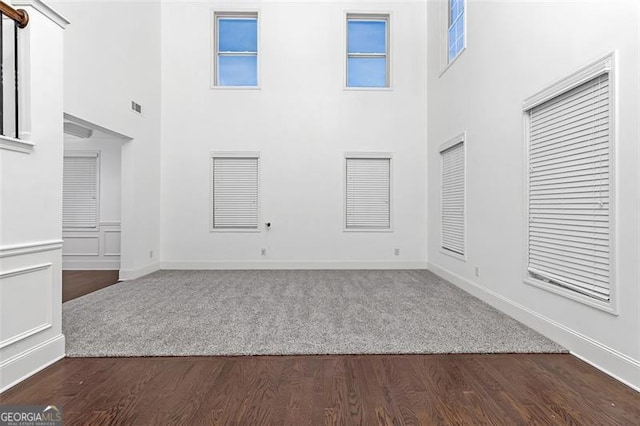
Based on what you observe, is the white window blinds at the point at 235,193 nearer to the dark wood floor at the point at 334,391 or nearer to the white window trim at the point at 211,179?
the white window trim at the point at 211,179

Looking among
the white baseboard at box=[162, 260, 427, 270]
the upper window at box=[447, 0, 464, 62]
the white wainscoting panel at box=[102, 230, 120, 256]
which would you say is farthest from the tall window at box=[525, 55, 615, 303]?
the white wainscoting panel at box=[102, 230, 120, 256]

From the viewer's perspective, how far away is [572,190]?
260 cm

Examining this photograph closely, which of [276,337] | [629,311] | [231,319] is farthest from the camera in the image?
[231,319]

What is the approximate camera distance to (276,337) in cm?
272

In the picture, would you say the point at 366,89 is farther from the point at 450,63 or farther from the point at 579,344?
the point at 579,344

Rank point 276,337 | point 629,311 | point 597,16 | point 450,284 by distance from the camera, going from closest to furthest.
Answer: point 629,311, point 597,16, point 276,337, point 450,284

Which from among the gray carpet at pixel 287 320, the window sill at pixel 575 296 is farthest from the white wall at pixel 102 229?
the window sill at pixel 575 296

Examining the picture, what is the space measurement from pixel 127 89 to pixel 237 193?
2319 millimetres

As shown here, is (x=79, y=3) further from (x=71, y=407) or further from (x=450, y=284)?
(x=450, y=284)

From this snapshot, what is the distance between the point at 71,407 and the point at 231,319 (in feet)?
4.91

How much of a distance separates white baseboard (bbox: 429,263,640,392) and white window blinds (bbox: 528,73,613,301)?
32cm

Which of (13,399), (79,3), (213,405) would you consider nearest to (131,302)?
(13,399)

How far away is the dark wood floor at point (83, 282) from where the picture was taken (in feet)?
14.4

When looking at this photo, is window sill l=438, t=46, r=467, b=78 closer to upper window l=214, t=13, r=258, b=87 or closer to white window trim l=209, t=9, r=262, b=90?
white window trim l=209, t=9, r=262, b=90
